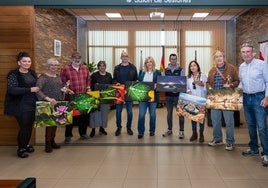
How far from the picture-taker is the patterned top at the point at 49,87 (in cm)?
521

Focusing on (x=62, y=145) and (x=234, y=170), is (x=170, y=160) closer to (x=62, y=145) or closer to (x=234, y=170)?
(x=234, y=170)

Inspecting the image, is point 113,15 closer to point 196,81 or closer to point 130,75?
point 130,75

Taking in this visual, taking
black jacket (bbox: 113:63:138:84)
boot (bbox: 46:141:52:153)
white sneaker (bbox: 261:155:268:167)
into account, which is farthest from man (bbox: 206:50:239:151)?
boot (bbox: 46:141:52:153)

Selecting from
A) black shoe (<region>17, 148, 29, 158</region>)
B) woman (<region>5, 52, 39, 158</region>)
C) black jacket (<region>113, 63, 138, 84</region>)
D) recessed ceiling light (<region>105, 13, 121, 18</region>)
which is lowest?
black shoe (<region>17, 148, 29, 158</region>)

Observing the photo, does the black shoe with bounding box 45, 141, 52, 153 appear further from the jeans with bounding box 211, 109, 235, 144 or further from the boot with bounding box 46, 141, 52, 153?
the jeans with bounding box 211, 109, 235, 144

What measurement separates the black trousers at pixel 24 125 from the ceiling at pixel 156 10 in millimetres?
6413

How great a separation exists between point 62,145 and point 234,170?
290 centimetres

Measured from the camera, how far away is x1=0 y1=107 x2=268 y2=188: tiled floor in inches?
155

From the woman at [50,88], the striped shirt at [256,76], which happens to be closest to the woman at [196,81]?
the striped shirt at [256,76]

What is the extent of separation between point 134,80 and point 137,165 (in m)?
2.29

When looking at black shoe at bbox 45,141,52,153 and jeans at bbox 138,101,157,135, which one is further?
jeans at bbox 138,101,157,135

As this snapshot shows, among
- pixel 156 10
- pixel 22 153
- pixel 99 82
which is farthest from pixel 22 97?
pixel 156 10

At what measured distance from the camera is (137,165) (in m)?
4.65

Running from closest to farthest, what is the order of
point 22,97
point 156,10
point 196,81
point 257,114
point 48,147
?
point 257,114 < point 22,97 < point 48,147 < point 196,81 < point 156,10
